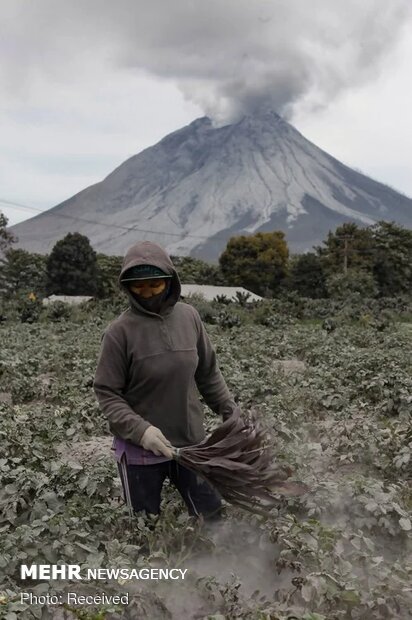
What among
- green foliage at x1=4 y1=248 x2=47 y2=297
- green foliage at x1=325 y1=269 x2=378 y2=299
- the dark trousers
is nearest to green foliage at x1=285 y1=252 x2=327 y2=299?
green foliage at x1=325 y1=269 x2=378 y2=299

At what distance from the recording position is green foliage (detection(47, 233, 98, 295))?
152 ft

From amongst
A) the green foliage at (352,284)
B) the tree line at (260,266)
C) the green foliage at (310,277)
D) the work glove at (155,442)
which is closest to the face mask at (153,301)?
the work glove at (155,442)

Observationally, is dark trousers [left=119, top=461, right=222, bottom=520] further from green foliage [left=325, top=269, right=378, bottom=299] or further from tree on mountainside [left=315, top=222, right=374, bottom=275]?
tree on mountainside [left=315, top=222, right=374, bottom=275]

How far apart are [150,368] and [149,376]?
1.5 inches


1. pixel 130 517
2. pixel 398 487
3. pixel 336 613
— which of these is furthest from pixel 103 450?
pixel 336 613

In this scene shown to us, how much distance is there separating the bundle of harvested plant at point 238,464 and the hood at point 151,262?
0.62 m

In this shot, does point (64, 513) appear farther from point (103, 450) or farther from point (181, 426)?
point (103, 450)

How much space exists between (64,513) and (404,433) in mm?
2630

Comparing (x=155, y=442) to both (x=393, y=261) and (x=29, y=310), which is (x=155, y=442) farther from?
(x=393, y=261)

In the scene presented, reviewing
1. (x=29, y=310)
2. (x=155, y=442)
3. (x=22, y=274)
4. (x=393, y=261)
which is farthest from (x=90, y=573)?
(x=22, y=274)

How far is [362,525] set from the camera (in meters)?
3.26

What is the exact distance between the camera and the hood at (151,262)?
9.71ft

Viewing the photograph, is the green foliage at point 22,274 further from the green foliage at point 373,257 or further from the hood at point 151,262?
the hood at point 151,262

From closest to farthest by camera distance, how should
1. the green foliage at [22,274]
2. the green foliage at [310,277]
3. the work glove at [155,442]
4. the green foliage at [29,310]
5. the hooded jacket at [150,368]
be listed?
the work glove at [155,442], the hooded jacket at [150,368], the green foliage at [29,310], the green foliage at [310,277], the green foliage at [22,274]
